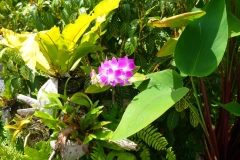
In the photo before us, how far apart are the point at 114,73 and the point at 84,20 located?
0.81 feet

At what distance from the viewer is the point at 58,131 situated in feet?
4.07

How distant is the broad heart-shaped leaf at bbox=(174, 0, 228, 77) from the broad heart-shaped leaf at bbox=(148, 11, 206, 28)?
34mm

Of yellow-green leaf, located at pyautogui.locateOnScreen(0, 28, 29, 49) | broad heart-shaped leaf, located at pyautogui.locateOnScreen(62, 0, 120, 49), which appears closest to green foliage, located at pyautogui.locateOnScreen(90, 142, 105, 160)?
broad heart-shaped leaf, located at pyautogui.locateOnScreen(62, 0, 120, 49)

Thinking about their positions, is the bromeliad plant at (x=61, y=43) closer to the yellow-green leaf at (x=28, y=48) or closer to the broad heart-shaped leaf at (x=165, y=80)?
the yellow-green leaf at (x=28, y=48)

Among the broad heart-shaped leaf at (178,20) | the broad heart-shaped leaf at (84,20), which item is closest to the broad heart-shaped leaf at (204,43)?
the broad heart-shaped leaf at (178,20)

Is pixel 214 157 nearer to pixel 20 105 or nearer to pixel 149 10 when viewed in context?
pixel 149 10

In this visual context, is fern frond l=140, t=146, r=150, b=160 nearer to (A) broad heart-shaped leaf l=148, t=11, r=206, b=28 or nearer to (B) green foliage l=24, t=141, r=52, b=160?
(B) green foliage l=24, t=141, r=52, b=160

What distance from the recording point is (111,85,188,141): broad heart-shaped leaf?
922 millimetres

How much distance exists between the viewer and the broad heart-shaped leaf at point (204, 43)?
3.37ft

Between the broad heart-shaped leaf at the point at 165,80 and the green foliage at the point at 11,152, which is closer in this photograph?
the broad heart-shaped leaf at the point at 165,80

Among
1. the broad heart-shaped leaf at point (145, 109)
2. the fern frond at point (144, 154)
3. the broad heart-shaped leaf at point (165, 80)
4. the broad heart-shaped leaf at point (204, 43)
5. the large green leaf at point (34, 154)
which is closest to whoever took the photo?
the broad heart-shaped leaf at point (145, 109)

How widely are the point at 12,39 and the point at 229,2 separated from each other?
92cm

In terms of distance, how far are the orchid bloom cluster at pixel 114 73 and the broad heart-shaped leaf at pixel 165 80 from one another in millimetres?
109

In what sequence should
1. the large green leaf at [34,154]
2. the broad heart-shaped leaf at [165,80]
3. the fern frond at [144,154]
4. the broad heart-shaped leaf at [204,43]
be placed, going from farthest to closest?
the fern frond at [144,154]
the large green leaf at [34,154]
the broad heart-shaped leaf at [165,80]
the broad heart-shaped leaf at [204,43]
